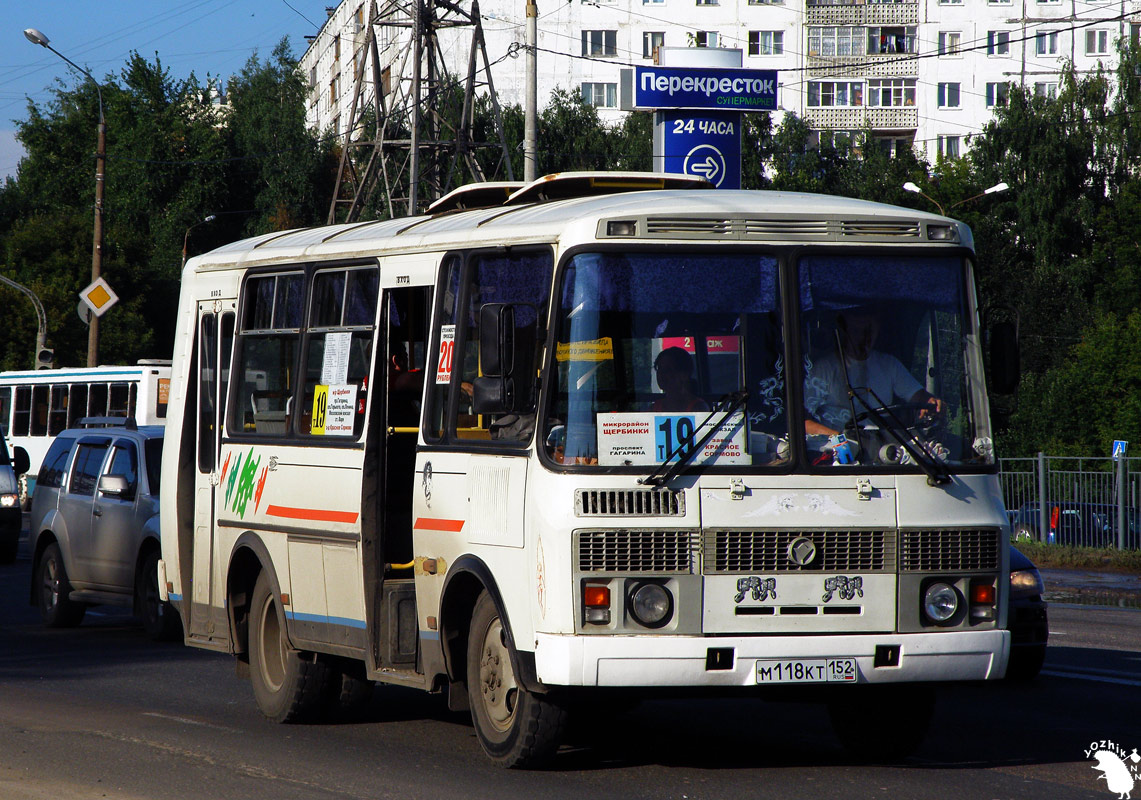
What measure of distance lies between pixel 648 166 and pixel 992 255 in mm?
15626

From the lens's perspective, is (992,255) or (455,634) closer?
(455,634)

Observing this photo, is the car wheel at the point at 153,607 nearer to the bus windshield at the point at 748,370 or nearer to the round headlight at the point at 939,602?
the bus windshield at the point at 748,370

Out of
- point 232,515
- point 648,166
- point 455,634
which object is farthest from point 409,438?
point 648,166

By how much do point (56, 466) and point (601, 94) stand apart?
2679 inches

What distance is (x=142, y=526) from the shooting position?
14719 mm

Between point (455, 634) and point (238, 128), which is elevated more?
point (238, 128)

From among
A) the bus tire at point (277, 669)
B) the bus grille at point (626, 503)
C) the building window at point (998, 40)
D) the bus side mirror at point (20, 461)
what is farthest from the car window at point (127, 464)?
the building window at point (998, 40)

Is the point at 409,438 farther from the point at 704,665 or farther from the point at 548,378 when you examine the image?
the point at 704,665

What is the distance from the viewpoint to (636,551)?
7230 mm

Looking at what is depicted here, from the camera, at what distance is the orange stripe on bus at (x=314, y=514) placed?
9.04 m

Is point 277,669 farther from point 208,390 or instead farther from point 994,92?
point 994,92

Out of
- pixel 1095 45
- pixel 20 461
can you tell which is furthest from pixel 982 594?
pixel 1095 45

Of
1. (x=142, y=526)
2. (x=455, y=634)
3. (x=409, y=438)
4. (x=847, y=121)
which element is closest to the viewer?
(x=455, y=634)

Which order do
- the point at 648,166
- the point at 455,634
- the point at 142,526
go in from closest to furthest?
the point at 455,634 < the point at 142,526 < the point at 648,166
